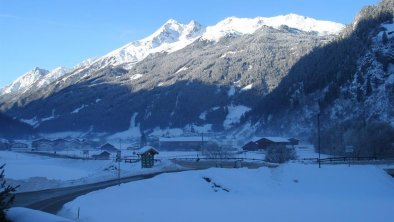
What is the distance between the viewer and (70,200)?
34.8 metres

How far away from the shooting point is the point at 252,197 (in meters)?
40.7

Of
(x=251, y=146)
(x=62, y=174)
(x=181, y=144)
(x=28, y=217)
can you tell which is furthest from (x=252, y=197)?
(x=181, y=144)

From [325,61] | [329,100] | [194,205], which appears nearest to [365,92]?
[329,100]

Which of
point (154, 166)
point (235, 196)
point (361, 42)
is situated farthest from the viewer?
point (361, 42)

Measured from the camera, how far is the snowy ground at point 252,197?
101 ft

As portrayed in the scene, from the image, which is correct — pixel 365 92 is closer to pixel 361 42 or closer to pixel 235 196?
pixel 361 42

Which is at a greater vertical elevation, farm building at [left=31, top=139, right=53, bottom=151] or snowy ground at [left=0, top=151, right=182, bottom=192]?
farm building at [left=31, top=139, right=53, bottom=151]

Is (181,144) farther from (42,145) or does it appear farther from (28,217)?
(28,217)

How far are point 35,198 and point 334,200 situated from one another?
22.2 m

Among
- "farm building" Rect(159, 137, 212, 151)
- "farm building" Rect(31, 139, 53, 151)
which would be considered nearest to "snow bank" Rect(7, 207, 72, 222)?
"farm building" Rect(159, 137, 212, 151)

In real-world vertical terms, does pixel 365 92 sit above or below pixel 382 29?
below

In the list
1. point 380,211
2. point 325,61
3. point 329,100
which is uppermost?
point 325,61

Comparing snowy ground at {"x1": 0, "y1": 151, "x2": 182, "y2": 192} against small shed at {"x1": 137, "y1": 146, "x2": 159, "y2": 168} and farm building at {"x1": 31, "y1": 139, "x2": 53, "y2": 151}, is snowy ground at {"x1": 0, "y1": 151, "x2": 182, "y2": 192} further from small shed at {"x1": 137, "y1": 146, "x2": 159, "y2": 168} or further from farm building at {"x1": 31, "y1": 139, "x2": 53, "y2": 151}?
farm building at {"x1": 31, "y1": 139, "x2": 53, "y2": 151}

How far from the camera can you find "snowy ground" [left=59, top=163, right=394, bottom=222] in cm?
3086
